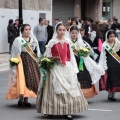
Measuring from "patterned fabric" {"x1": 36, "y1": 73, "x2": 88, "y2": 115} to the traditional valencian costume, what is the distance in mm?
1363

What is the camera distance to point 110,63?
11414 millimetres

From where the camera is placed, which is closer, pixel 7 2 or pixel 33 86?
pixel 33 86

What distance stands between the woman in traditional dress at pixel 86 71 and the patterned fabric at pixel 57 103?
182cm

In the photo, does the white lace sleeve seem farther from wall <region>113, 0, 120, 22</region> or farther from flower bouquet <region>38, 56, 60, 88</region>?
wall <region>113, 0, 120, 22</region>

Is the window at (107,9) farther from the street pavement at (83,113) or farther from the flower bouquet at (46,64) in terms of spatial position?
the flower bouquet at (46,64)

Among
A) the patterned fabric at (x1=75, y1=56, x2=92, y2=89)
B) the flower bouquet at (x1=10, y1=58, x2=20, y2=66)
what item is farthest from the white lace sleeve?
the flower bouquet at (x1=10, y1=58, x2=20, y2=66)

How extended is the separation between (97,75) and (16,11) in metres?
15.3

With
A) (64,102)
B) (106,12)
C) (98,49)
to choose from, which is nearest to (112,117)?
(64,102)

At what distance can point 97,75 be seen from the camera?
36.4ft

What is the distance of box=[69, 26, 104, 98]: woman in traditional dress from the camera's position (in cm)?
1093

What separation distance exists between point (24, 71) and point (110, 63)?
1.94 meters

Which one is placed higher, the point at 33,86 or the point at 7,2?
the point at 7,2

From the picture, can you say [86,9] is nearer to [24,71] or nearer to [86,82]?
[86,82]

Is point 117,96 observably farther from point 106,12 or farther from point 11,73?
point 106,12
